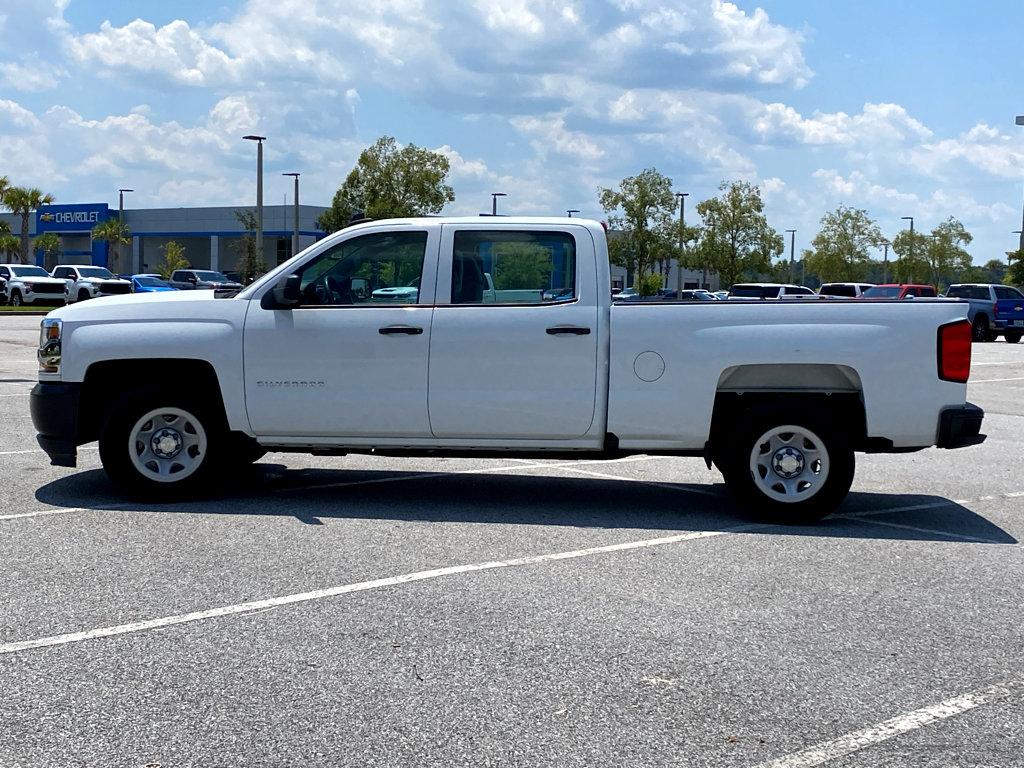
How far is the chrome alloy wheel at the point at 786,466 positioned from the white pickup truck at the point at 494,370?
0.01 meters

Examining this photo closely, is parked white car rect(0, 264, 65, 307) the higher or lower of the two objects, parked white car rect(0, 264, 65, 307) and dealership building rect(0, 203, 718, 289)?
the lower

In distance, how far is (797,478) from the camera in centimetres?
824

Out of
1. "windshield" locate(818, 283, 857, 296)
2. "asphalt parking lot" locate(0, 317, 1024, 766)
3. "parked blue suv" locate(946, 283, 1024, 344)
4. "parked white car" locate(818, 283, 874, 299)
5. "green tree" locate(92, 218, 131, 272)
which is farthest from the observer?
"green tree" locate(92, 218, 131, 272)

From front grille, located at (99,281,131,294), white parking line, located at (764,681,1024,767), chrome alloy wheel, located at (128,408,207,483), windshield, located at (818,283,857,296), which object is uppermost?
windshield, located at (818,283,857,296)

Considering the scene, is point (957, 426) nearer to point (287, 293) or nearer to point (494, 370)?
point (494, 370)

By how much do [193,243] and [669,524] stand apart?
88555mm

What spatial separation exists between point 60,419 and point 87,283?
43272mm

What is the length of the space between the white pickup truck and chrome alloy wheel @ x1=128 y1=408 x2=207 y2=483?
1 cm

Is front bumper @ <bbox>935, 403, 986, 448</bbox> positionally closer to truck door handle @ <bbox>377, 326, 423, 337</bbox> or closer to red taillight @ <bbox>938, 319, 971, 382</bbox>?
red taillight @ <bbox>938, 319, 971, 382</bbox>

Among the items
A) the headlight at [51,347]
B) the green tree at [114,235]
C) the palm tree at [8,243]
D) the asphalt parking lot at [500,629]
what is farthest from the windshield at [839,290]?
the palm tree at [8,243]

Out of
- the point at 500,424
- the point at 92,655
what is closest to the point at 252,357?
the point at 500,424

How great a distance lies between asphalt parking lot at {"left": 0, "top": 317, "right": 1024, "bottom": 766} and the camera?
14.0 feet

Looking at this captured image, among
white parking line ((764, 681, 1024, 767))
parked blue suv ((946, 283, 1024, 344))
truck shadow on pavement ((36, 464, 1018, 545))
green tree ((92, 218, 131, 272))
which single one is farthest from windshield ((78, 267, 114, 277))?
white parking line ((764, 681, 1024, 767))

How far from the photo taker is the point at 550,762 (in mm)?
4059
